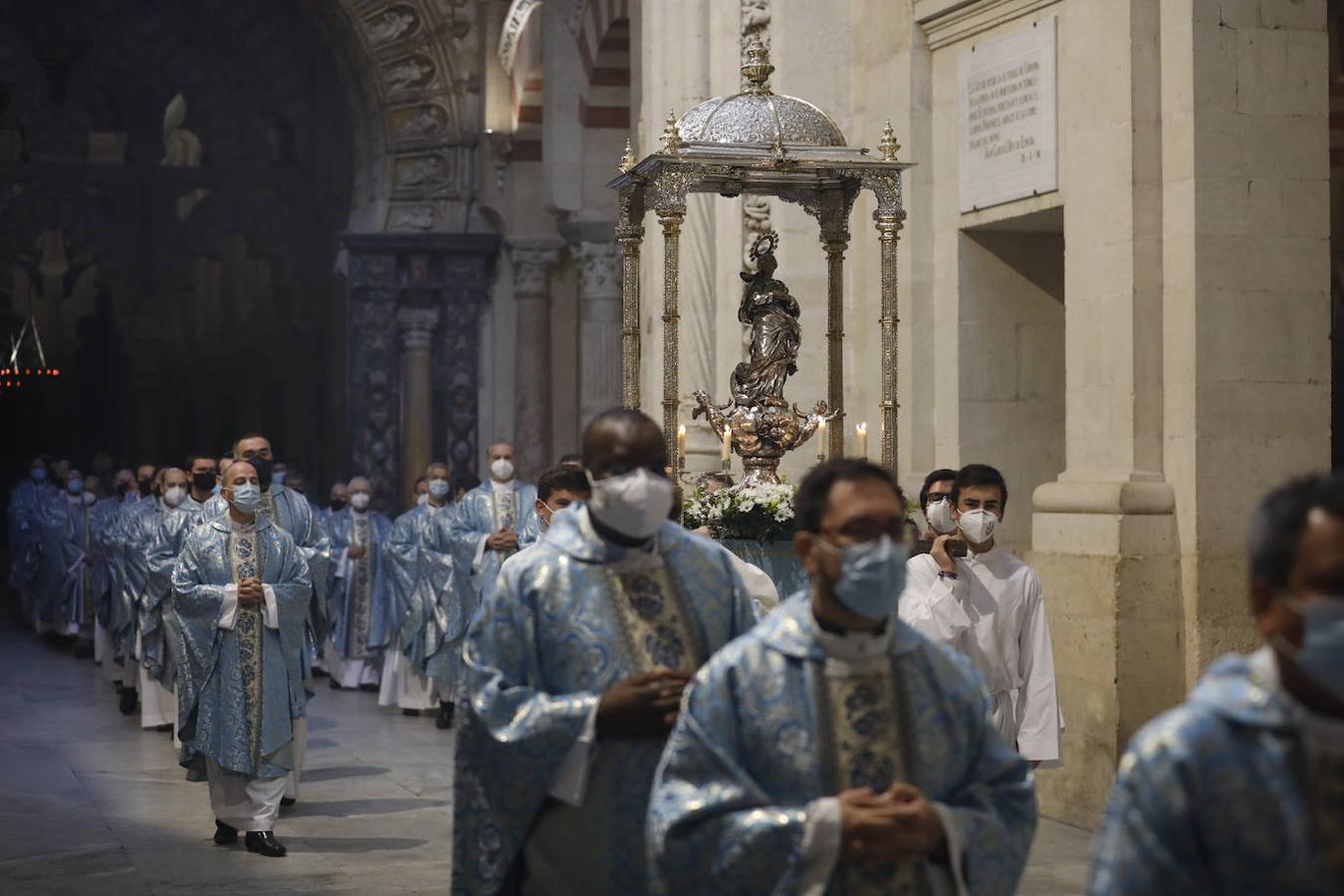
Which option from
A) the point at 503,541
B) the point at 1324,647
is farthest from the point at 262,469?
the point at 1324,647

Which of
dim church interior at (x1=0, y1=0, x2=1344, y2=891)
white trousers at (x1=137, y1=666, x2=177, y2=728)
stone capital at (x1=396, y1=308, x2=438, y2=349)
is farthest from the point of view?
stone capital at (x1=396, y1=308, x2=438, y2=349)

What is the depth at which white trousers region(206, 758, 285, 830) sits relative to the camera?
9.10m

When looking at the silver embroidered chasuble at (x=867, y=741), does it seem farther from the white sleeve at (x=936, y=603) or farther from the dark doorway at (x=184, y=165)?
the dark doorway at (x=184, y=165)

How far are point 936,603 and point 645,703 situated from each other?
9.25 feet

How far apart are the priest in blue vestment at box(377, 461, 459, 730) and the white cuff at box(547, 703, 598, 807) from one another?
31.4 feet

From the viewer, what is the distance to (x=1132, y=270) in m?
9.02

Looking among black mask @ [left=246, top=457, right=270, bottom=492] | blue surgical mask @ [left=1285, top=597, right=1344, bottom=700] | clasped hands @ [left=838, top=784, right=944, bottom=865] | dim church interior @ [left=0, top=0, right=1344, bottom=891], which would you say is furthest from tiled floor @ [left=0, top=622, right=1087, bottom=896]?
blue surgical mask @ [left=1285, top=597, right=1344, bottom=700]

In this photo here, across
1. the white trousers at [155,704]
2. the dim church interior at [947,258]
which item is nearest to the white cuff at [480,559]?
the dim church interior at [947,258]

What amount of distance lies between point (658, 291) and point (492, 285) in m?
10.6

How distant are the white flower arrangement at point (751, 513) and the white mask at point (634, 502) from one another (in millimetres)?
3750

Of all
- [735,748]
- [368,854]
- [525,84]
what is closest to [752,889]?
[735,748]

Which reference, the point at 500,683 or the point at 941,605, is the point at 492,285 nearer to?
the point at 941,605

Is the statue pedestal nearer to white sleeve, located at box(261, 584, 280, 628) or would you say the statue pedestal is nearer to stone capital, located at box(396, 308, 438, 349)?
white sleeve, located at box(261, 584, 280, 628)

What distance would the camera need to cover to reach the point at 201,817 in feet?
32.7
